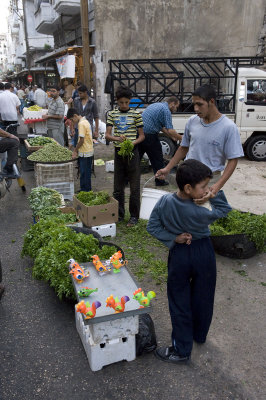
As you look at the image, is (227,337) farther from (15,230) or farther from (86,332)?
(15,230)

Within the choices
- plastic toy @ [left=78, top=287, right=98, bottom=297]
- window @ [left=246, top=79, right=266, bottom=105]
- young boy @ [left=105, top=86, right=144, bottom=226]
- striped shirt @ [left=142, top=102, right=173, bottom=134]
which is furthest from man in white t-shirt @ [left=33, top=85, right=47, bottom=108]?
plastic toy @ [left=78, top=287, right=98, bottom=297]

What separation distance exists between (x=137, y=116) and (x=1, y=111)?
692 centimetres

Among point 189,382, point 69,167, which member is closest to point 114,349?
point 189,382

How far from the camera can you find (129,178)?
19.3 feet

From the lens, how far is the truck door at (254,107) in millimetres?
9961

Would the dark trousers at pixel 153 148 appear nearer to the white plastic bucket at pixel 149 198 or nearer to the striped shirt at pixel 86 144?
the striped shirt at pixel 86 144

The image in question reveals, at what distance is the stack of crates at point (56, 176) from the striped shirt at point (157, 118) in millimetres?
1812

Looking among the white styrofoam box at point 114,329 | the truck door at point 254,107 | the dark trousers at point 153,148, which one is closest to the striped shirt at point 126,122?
the dark trousers at point 153,148

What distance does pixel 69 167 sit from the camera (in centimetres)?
708

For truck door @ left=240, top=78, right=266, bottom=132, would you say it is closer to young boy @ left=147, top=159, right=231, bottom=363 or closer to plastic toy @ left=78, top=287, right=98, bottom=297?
young boy @ left=147, top=159, right=231, bottom=363

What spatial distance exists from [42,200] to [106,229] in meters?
1.23

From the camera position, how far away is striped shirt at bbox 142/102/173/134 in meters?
7.09

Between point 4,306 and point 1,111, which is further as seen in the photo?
point 1,111

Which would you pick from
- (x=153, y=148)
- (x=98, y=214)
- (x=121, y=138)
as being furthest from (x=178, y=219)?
(x=153, y=148)
